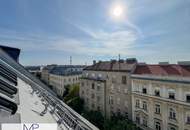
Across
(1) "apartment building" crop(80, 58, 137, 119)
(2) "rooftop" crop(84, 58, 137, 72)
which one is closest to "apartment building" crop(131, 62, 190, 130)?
(2) "rooftop" crop(84, 58, 137, 72)

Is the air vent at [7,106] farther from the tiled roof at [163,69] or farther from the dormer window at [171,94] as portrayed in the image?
the tiled roof at [163,69]

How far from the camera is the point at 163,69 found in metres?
20.5

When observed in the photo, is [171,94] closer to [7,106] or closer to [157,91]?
[157,91]

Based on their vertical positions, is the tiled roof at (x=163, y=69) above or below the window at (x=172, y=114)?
above

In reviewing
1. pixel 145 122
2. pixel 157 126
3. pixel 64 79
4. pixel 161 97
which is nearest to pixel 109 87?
pixel 145 122

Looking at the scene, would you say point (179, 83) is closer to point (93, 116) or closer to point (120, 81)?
point (120, 81)

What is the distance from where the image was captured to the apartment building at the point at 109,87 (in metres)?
22.9

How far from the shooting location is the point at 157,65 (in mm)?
21422

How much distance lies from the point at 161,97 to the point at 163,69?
4.34 m

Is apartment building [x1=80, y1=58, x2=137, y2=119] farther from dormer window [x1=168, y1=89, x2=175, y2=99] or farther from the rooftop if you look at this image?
dormer window [x1=168, y1=89, x2=175, y2=99]

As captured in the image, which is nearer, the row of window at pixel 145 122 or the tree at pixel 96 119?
the row of window at pixel 145 122

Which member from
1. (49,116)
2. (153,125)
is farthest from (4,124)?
(153,125)

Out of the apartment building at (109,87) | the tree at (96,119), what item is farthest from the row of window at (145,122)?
the tree at (96,119)

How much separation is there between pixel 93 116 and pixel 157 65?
1108 centimetres
